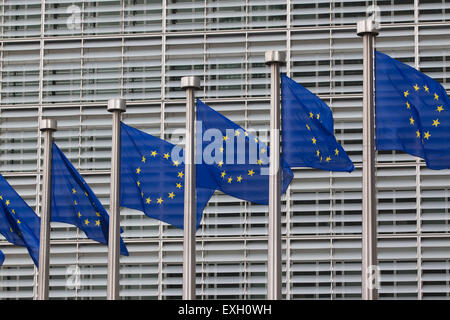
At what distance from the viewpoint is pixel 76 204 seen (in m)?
32.2

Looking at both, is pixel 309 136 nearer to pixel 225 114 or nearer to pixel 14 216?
pixel 14 216

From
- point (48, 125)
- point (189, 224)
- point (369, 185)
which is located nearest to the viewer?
point (369, 185)

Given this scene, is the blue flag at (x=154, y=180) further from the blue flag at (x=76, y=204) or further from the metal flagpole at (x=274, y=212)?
the metal flagpole at (x=274, y=212)

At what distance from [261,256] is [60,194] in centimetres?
1290

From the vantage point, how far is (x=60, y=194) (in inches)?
1282

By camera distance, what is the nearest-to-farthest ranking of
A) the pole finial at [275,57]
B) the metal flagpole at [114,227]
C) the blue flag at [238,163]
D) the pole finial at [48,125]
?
the pole finial at [275,57] < the blue flag at [238,163] < the metal flagpole at [114,227] < the pole finial at [48,125]

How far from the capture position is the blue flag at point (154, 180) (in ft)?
101

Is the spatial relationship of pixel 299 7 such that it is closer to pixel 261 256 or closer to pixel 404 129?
pixel 261 256

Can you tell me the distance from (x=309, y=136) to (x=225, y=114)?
54.0 feet

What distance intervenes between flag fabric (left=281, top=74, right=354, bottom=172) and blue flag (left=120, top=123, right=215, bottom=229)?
2802 mm

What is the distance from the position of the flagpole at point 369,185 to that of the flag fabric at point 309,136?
3.86ft

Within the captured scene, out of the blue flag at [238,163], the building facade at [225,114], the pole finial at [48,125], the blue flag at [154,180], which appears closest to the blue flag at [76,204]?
the pole finial at [48,125]

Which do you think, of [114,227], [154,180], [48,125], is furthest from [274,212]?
[48,125]
